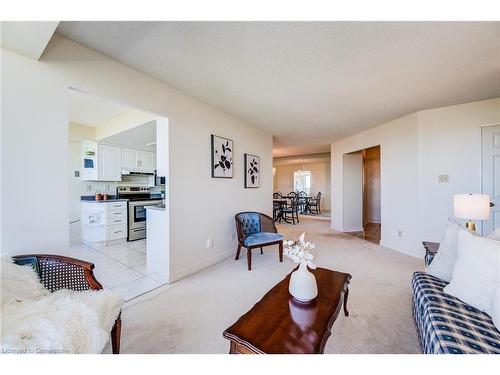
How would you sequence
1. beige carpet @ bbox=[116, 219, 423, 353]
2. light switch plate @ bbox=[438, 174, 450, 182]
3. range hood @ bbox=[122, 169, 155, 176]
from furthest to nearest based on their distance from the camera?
range hood @ bbox=[122, 169, 155, 176] < light switch plate @ bbox=[438, 174, 450, 182] < beige carpet @ bbox=[116, 219, 423, 353]

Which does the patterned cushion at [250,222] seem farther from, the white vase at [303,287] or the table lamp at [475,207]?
the table lamp at [475,207]

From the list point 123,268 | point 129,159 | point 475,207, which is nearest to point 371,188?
point 475,207

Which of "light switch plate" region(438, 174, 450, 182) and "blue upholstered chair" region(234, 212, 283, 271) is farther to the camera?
"light switch plate" region(438, 174, 450, 182)

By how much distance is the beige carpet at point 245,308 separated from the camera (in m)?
1.47

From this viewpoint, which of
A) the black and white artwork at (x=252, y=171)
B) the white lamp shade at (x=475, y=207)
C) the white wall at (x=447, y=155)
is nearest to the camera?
the white lamp shade at (x=475, y=207)

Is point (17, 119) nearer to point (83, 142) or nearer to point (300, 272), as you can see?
point (300, 272)

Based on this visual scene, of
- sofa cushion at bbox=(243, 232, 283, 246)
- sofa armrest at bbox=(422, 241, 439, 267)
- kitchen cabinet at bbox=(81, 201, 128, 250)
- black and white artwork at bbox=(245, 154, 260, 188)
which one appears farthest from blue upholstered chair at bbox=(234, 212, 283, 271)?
kitchen cabinet at bbox=(81, 201, 128, 250)

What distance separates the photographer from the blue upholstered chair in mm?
2873

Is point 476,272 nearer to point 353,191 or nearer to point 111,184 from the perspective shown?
point 353,191

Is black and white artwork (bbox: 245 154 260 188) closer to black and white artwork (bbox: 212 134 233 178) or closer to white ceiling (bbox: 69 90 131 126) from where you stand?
black and white artwork (bbox: 212 134 233 178)

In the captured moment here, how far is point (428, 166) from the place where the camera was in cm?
328

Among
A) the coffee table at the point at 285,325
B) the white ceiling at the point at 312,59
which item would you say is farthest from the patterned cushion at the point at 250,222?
the coffee table at the point at 285,325

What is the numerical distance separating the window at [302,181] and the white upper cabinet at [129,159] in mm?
7205

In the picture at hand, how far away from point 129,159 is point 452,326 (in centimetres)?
550
